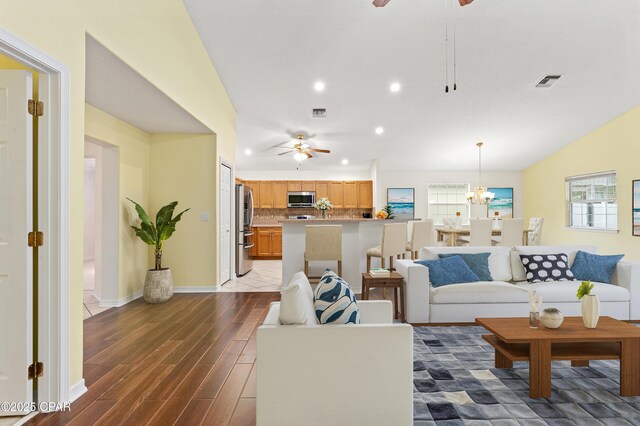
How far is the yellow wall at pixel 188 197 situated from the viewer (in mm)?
5191

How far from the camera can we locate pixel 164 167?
204 inches

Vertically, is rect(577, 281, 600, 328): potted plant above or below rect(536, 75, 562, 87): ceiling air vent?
below

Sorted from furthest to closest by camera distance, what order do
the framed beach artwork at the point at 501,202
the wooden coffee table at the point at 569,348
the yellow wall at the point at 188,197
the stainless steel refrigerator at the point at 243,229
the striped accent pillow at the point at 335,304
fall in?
1. the framed beach artwork at the point at 501,202
2. the stainless steel refrigerator at the point at 243,229
3. the yellow wall at the point at 188,197
4. the wooden coffee table at the point at 569,348
5. the striped accent pillow at the point at 335,304

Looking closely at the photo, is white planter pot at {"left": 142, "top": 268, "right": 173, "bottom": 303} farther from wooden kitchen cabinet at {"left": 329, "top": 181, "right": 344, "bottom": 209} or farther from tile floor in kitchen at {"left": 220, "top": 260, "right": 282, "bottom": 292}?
wooden kitchen cabinet at {"left": 329, "top": 181, "right": 344, "bottom": 209}

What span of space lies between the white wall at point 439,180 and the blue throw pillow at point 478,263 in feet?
18.2

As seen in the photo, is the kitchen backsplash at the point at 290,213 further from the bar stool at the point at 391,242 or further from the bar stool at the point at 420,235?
the bar stool at the point at 391,242

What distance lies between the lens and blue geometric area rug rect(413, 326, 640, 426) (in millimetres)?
1944

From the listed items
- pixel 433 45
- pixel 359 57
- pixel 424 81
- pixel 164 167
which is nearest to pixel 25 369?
pixel 164 167

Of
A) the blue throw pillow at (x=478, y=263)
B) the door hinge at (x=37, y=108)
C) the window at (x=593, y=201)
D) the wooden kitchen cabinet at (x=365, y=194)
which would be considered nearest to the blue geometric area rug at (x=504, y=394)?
the blue throw pillow at (x=478, y=263)

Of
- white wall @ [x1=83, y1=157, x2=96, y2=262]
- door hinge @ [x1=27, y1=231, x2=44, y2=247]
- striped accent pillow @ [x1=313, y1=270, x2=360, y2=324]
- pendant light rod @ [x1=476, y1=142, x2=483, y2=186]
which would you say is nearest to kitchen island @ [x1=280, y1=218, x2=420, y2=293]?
striped accent pillow @ [x1=313, y1=270, x2=360, y2=324]

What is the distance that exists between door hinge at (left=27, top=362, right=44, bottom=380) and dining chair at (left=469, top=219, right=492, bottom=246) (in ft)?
20.2

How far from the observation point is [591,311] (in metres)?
2.41

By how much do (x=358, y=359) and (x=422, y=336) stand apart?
1.75 m

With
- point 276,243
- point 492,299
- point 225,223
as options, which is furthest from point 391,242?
point 276,243
